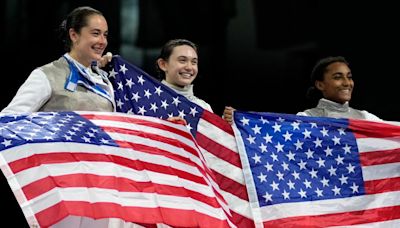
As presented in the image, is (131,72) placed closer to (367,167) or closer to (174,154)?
(174,154)

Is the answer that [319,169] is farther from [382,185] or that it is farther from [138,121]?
[138,121]

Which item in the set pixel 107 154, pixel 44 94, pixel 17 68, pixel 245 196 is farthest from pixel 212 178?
pixel 17 68

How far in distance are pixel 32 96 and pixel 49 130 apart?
0.24 meters

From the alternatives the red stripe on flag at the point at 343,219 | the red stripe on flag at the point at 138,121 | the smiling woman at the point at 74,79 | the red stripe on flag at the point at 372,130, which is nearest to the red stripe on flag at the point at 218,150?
the red stripe on flag at the point at 138,121

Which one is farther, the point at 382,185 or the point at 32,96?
the point at 382,185

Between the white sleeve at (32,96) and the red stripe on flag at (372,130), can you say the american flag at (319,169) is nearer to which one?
the red stripe on flag at (372,130)

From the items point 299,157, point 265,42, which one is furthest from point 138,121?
point 265,42

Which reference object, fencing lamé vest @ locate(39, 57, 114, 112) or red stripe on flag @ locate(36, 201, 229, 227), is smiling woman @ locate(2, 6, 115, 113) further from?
red stripe on flag @ locate(36, 201, 229, 227)

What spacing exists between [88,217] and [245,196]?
2.85 feet

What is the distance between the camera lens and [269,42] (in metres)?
6.09

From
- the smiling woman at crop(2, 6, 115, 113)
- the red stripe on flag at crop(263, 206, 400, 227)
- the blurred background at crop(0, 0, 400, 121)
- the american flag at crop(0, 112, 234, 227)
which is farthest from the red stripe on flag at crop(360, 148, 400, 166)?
the blurred background at crop(0, 0, 400, 121)

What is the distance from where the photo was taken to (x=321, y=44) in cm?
611

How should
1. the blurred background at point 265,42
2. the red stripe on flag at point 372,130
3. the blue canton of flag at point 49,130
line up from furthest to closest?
the blurred background at point 265,42 < the red stripe on flag at point 372,130 < the blue canton of flag at point 49,130

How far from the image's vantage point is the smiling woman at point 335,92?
15.1 ft
